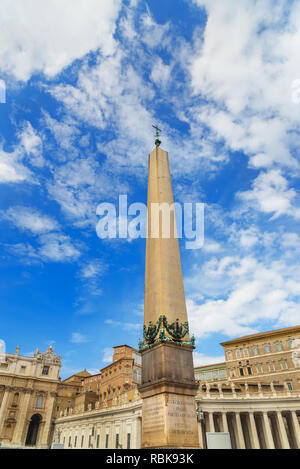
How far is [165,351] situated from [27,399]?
222ft

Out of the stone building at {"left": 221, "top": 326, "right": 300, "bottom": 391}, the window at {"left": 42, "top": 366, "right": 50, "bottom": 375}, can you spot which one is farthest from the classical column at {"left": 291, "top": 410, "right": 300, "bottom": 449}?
the window at {"left": 42, "top": 366, "right": 50, "bottom": 375}

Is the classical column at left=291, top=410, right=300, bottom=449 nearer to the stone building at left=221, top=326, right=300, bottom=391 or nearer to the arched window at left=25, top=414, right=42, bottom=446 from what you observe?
A: the stone building at left=221, top=326, right=300, bottom=391

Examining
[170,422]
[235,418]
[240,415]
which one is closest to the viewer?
[170,422]

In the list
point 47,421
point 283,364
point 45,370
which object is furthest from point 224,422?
point 45,370

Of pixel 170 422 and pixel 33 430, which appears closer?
pixel 170 422

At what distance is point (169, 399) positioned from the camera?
991cm

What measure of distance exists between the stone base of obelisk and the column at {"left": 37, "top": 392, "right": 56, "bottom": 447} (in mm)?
67439

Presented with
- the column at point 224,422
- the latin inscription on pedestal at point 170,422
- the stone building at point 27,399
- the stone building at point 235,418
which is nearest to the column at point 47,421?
the stone building at point 27,399

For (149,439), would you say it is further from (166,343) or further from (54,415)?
(54,415)

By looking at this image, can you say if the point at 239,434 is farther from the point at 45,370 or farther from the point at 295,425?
the point at 45,370

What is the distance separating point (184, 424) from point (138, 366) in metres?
59.2

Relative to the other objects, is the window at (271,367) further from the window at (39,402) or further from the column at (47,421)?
the window at (39,402)

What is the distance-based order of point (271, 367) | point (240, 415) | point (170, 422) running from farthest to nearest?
1. point (271, 367)
2. point (240, 415)
3. point (170, 422)

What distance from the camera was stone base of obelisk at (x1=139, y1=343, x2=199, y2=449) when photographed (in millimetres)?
9516
